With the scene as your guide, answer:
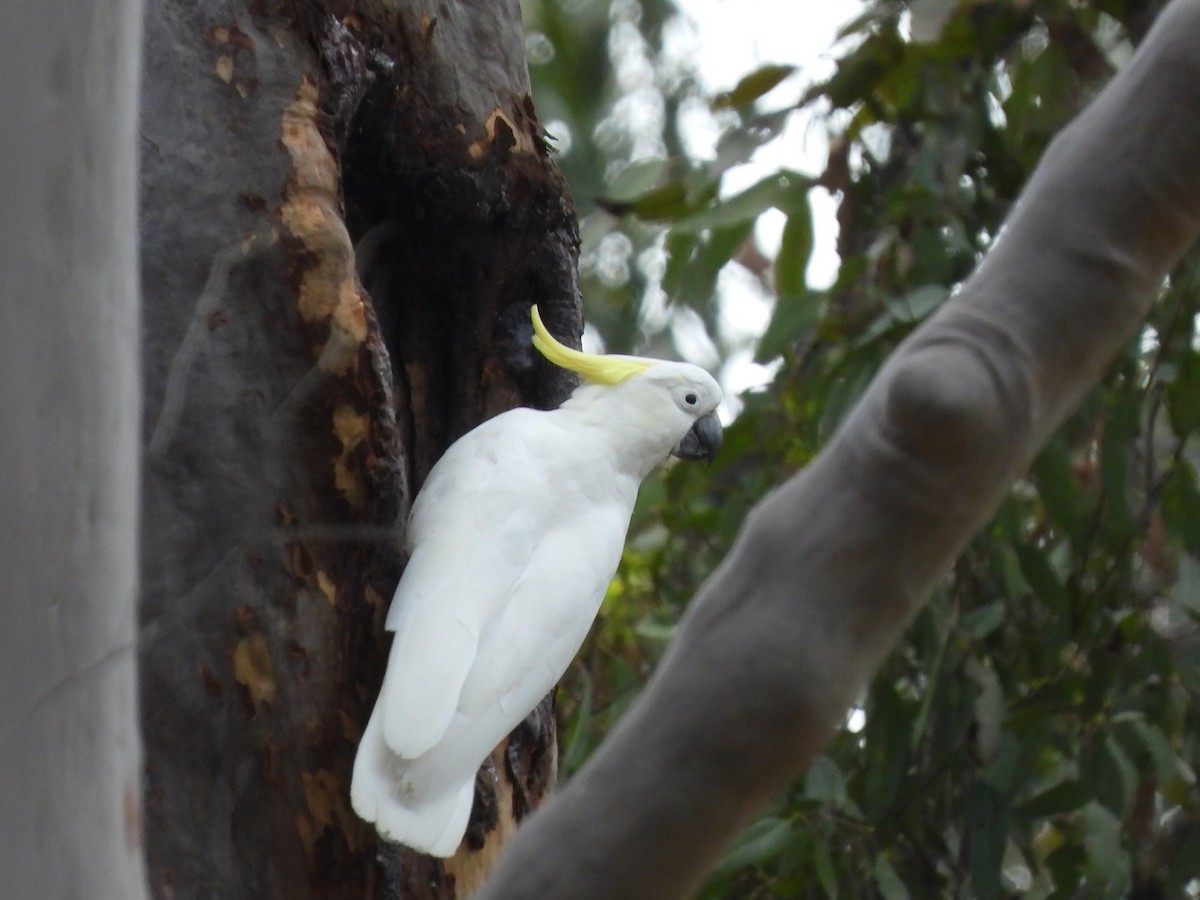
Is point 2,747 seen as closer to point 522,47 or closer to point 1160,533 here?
point 522,47

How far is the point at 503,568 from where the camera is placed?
4.44ft

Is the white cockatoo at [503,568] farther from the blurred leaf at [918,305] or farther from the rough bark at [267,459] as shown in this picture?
the blurred leaf at [918,305]

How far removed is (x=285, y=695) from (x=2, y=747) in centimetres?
65

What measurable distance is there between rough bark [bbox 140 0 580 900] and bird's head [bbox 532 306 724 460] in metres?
0.31

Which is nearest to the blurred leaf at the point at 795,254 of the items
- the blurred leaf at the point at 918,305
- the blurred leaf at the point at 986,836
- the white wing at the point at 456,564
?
the blurred leaf at the point at 918,305

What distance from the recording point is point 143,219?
4.04 feet

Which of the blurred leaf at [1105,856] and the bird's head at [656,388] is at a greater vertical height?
the bird's head at [656,388]

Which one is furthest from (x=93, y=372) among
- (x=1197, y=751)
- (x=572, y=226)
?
(x=1197, y=751)

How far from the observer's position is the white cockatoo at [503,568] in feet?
3.77

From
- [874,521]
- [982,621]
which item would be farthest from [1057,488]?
[874,521]

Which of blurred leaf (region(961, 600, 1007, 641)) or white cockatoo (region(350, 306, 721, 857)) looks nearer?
white cockatoo (region(350, 306, 721, 857))

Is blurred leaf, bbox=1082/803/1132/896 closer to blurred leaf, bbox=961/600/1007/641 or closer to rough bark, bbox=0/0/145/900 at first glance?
blurred leaf, bbox=961/600/1007/641

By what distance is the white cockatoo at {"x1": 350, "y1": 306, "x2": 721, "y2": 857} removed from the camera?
3.77 feet

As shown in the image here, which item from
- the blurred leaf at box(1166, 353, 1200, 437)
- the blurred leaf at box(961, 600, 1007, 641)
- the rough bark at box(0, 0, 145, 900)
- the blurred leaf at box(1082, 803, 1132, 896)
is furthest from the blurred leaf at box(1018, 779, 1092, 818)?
the rough bark at box(0, 0, 145, 900)
